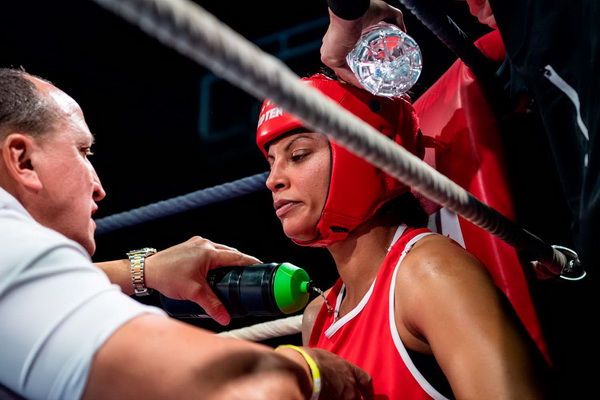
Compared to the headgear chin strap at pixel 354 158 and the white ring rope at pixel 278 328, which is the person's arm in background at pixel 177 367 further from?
the white ring rope at pixel 278 328

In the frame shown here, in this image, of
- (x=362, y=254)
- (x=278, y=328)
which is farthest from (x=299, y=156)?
(x=278, y=328)

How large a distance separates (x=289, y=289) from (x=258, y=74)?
0.95 metres

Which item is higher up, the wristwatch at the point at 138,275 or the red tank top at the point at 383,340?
the red tank top at the point at 383,340

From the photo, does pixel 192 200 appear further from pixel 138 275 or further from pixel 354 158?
pixel 354 158

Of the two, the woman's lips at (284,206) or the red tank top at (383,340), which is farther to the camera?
the woman's lips at (284,206)

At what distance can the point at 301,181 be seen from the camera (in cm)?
144

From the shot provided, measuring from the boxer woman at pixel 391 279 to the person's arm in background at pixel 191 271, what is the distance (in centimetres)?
22

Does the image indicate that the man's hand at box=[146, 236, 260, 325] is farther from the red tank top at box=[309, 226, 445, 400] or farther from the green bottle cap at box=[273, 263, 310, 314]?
the red tank top at box=[309, 226, 445, 400]

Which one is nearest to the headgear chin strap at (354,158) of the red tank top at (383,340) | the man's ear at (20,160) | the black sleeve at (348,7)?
the red tank top at (383,340)

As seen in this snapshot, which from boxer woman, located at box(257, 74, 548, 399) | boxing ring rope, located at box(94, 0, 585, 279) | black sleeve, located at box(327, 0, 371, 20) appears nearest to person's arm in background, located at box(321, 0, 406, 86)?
black sleeve, located at box(327, 0, 371, 20)

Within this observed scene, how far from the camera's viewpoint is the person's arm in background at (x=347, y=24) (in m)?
1.03

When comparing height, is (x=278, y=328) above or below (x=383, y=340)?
below

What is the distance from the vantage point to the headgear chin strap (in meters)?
1.39

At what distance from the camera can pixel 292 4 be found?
127 inches
